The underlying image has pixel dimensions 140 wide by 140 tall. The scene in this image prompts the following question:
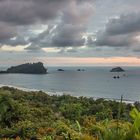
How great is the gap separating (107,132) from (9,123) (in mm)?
21546

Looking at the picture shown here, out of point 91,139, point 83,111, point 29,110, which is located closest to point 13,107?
point 29,110

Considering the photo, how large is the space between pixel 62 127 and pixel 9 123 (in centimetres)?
1330

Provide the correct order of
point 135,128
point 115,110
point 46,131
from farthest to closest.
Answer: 1. point 115,110
2. point 46,131
3. point 135,128

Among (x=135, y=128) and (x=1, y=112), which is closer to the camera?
(x=135, y=128)

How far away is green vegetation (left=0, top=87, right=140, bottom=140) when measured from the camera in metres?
9.48

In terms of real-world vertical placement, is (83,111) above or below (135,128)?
below

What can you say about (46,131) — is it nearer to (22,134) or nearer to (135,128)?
(22,134)

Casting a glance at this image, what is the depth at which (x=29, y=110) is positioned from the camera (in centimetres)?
3350

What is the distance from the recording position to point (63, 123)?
63.3 feet

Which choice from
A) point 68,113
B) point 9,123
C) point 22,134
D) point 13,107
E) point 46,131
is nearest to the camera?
point 46,131

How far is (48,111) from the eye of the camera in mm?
34938

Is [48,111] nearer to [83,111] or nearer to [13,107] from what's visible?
[13,107]

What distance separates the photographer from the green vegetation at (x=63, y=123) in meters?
9.48

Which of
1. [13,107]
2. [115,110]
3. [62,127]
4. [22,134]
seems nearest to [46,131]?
[62,127]
